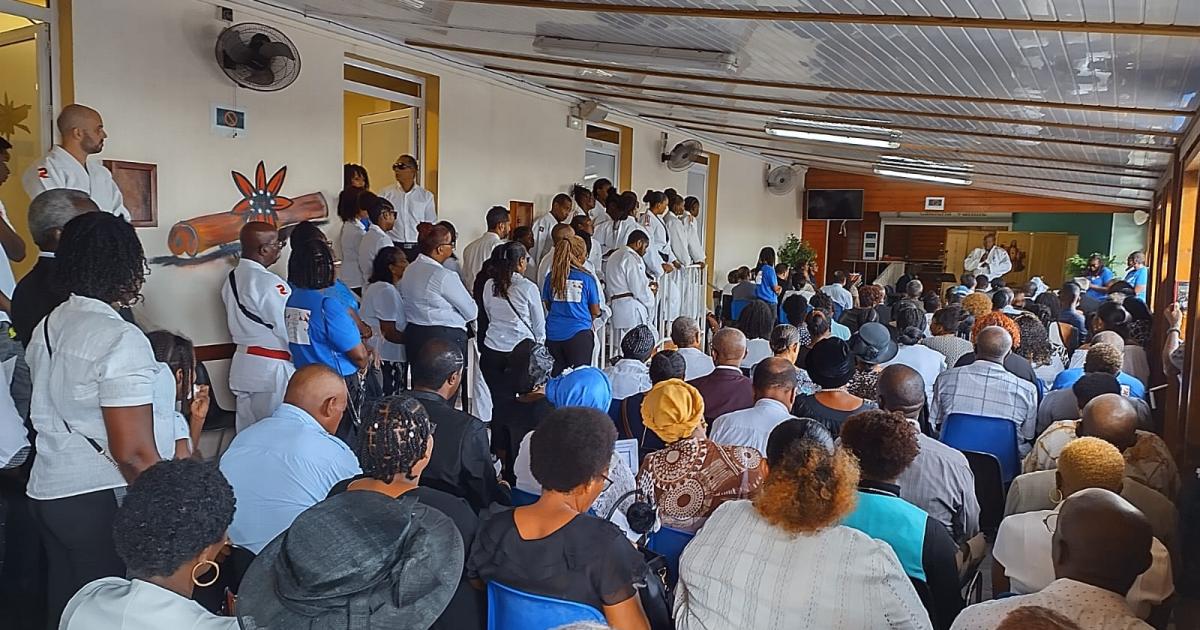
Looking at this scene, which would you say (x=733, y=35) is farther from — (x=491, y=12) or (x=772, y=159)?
(x=772, y=159)

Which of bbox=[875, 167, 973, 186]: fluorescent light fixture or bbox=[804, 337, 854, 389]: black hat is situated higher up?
bbox=[875, 167, 973, 186]: fluorescent light fixture

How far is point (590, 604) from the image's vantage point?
1.95 metres

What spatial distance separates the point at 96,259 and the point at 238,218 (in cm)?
363

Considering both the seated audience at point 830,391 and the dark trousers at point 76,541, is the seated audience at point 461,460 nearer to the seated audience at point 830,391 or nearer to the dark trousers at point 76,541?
the dark trousers at point 76,541

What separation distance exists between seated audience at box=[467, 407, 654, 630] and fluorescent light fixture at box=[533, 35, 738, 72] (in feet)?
11.3

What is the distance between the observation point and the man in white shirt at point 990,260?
14242 millimetres

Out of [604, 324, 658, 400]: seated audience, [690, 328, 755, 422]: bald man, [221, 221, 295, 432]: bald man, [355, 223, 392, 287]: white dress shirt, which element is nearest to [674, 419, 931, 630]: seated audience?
[690, 328, 755, 422]: bald man

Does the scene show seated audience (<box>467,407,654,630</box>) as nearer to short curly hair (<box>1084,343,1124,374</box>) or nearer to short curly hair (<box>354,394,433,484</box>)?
short curly hair (<box>354,394,433,484</box>)

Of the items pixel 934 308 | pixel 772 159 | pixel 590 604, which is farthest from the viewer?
pixel 772 159

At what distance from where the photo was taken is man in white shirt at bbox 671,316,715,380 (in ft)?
15.0

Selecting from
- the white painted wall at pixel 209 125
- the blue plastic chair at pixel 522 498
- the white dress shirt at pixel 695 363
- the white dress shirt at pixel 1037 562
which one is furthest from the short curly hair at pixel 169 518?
the white painted wall at pixel 209 125

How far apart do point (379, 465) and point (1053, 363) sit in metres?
4.40

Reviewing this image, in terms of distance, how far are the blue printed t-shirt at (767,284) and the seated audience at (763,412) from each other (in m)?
7.01

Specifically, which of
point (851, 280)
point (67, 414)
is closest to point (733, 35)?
point (67, 414)
